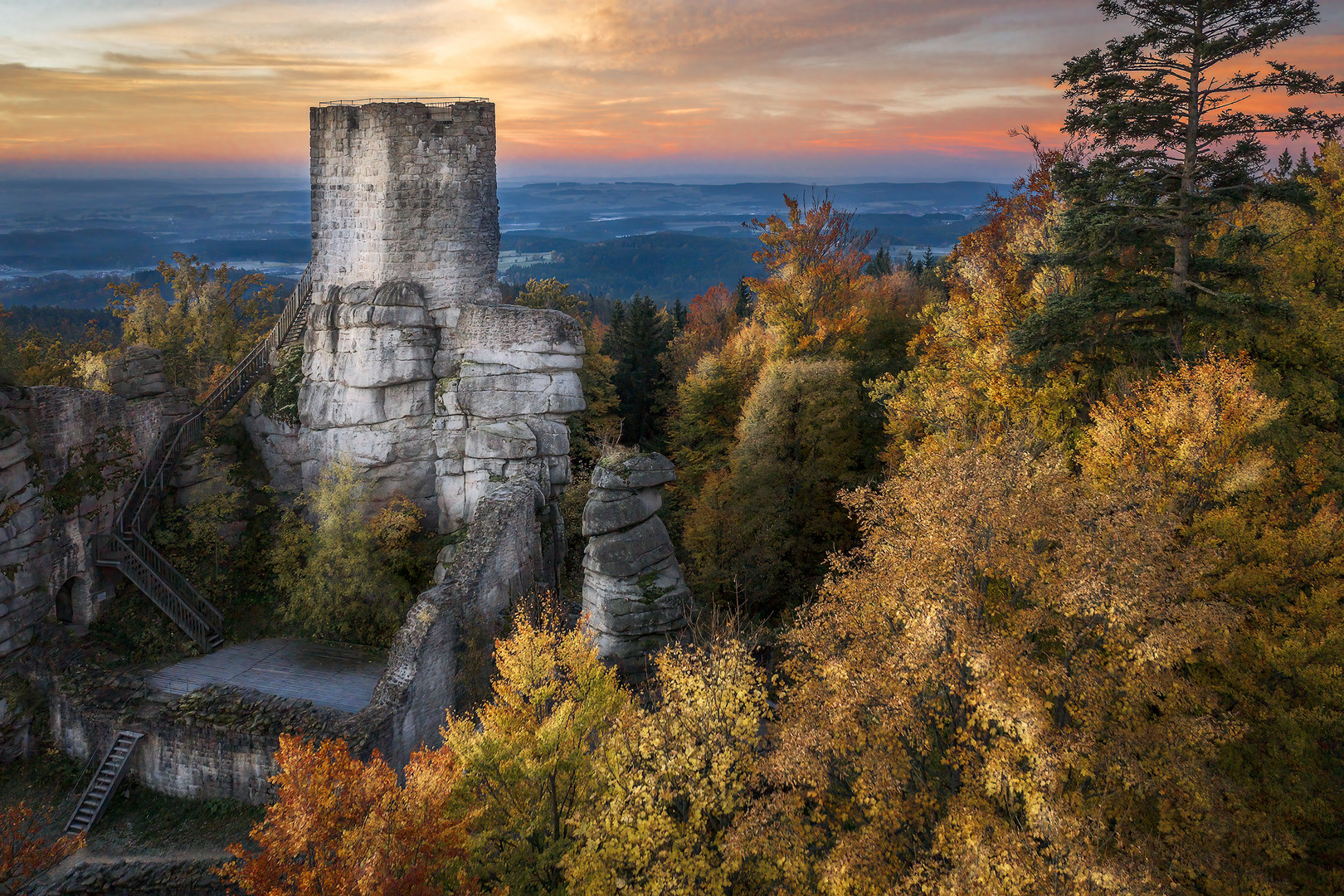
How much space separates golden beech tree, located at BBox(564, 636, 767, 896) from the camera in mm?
10203

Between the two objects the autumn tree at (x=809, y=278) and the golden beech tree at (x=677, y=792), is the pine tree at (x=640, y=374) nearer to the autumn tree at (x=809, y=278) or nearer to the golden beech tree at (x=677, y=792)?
the autumn tree at (x=809, y=278)

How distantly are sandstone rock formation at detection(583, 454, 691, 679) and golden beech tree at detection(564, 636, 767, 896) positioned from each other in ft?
18.7

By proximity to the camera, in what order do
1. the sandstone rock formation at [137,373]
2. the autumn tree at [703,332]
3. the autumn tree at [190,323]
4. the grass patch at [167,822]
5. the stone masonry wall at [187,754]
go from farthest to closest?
1. the autumn tree at [703,332]
2. the autumn tree at [190,323]
3. the sandstone rock formation at [137,373]
4. the stone masonry wall at [187,754]
5. the grass patch at [167,822]

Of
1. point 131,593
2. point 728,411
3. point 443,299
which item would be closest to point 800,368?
point 728,411

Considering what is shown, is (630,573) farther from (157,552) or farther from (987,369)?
(157,552)

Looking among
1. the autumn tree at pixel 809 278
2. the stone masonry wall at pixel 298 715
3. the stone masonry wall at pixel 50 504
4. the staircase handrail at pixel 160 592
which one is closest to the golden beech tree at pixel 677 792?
the stone masonry wall at pixel 298 715

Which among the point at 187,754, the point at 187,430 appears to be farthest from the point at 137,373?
the point at 187,754

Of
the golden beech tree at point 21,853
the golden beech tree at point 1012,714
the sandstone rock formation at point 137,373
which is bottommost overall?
the golden beech tree at point 21,853

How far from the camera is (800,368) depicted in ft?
80.6

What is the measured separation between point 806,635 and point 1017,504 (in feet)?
13.1

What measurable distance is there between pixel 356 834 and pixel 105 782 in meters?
10.1

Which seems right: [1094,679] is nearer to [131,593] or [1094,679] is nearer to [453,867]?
[453,867]

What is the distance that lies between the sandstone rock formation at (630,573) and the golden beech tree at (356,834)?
7022 millimetres

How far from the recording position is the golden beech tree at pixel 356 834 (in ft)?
30.7
